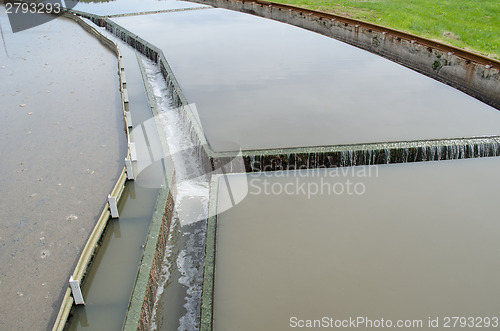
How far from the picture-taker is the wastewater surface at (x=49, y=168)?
5309mm

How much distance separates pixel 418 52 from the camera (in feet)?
39.1

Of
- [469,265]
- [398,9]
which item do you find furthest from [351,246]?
[398,9]

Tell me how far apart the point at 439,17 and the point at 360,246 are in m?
12.5

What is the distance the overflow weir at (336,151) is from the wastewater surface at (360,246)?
0.20 m

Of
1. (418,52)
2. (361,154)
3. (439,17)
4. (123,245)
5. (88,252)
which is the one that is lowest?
(123,245)

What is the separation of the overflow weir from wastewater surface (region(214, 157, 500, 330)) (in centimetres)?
20

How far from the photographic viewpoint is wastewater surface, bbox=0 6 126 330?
531 cm

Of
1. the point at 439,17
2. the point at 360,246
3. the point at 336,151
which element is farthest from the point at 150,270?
the point at 439,17

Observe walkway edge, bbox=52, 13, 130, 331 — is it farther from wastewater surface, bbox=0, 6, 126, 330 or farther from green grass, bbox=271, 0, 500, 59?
green grass, bbox=271, 0, 500, 59

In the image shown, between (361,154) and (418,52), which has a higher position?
(418,52)

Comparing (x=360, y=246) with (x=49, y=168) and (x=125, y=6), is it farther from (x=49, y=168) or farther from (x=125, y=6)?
(x=125, y=6)
